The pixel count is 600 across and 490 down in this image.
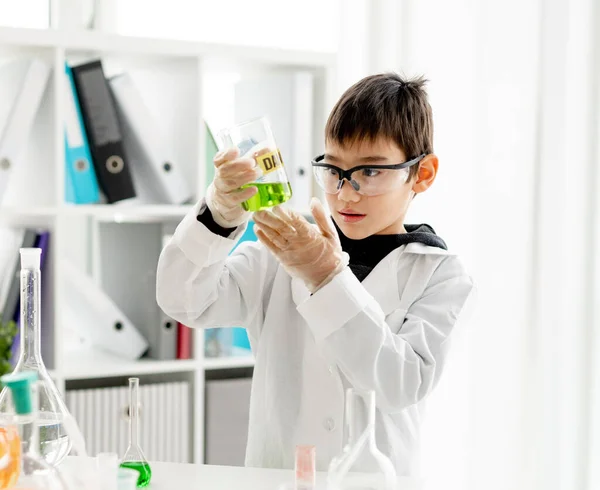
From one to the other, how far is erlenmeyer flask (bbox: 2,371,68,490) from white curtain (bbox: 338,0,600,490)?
4.87ft

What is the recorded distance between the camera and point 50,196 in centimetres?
233

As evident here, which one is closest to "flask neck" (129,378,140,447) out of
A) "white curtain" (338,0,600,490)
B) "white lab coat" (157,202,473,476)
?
"white lab coat" (157,202,473,476)

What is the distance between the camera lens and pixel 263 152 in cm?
120

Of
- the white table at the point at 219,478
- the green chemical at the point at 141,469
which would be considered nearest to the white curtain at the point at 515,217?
the white table at the point at 219,478

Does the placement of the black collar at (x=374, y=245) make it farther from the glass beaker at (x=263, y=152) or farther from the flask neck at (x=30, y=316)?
the flask neck at (x=30, y=316)

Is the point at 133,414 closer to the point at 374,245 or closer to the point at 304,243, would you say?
the point at 304,243

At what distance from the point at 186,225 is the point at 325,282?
26 cm

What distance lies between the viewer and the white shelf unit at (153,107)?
227 cm

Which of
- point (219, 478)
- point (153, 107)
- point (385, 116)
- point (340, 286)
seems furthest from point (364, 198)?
point (153, 107)

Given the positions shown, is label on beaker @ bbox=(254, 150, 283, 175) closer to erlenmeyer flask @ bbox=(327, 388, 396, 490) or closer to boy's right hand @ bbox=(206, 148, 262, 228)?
boy's right hand @ bbox=(206, 148, 262, 228)

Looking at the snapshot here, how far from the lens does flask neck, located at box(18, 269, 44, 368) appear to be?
1120 mm

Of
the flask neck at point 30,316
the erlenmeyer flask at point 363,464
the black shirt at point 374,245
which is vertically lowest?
the erlenmeyer flask at point 363,464

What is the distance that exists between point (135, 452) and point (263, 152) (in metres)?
0.46

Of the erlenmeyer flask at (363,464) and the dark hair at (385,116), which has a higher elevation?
the dark hair at (385,116)
